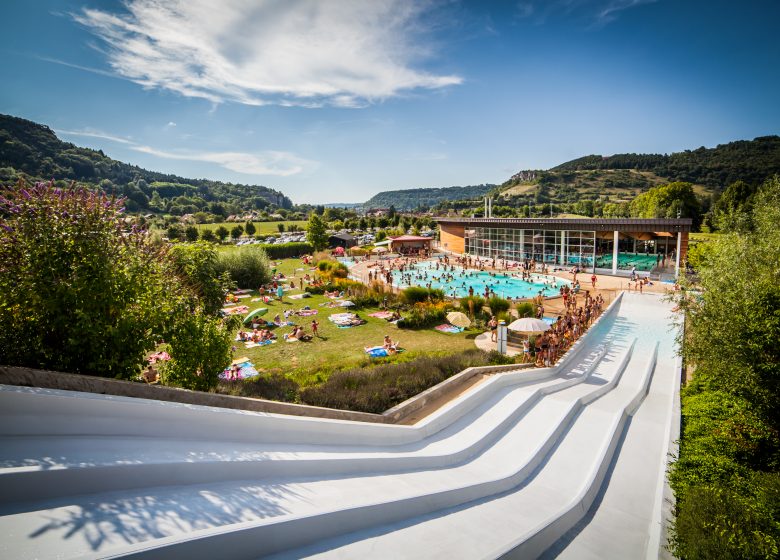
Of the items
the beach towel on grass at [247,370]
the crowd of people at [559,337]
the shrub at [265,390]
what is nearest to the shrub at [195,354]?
the shrub at [265,390]

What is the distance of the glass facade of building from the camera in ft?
101

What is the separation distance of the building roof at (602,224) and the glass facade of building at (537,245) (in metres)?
0.63

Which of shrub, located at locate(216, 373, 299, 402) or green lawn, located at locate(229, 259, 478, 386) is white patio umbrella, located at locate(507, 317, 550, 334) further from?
shrub, located at locate(216, 373, 299, 402)

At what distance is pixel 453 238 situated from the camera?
4591 cm

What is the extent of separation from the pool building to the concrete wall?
5.60 m

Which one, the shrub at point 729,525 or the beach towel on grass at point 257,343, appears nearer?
the shrub at point 729,525

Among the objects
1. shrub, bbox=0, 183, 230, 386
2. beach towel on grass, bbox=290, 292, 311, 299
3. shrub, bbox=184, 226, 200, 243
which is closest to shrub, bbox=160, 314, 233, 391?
shrub, bbox=0, 183, 230, 386

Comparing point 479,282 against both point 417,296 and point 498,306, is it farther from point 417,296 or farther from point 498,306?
point 498,306

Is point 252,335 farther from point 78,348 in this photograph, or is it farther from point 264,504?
point 264,504

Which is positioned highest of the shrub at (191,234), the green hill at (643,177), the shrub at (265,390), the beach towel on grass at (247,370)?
the green hill at (643,177)

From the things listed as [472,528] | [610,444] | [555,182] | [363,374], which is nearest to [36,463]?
[472,528]

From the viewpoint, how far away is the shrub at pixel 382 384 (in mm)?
7695

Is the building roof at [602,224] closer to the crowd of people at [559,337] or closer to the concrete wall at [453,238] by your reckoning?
the concrete wall at [453,238]

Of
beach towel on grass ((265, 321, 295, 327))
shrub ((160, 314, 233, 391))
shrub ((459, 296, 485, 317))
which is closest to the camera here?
shrub ((160, 314, 233, 391))
